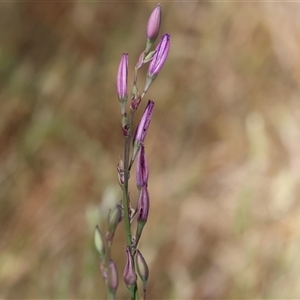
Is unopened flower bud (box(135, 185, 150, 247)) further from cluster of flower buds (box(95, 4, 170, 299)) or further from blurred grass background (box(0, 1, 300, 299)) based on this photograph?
blurred grass background (box(0, 1, 300, 299))

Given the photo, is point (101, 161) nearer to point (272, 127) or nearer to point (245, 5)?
point (272, 127)

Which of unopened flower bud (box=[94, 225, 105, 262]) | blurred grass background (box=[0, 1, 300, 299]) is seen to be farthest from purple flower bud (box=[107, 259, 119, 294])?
blurred grass background (box=[0, 1, 300, 299])

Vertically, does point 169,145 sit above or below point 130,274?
above

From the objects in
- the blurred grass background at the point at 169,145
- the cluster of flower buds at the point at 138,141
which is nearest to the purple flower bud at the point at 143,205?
the cluster of flower buds at the point at 138,141

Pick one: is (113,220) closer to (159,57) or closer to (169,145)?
(159,57)

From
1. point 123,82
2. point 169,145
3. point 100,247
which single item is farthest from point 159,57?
point 169,145

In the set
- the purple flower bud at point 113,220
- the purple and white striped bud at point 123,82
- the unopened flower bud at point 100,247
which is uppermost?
the purple and white striped bud at point 123,82

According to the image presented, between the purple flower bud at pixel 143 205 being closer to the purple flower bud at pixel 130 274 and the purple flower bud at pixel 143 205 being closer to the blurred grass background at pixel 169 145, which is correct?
the purple flower bud at pixel 130 274

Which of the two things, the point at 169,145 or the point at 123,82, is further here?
the point at 169,145

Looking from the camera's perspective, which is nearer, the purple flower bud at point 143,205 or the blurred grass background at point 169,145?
the purple flower bud at point 143,205
